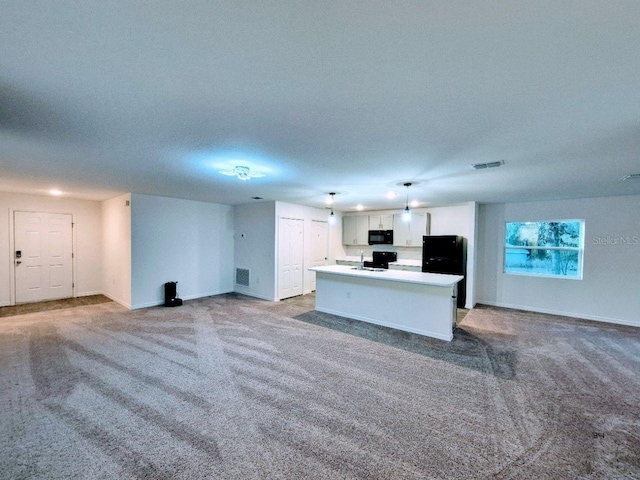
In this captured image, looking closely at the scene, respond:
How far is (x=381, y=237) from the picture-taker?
7.50 metres

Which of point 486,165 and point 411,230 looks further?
point 411,230

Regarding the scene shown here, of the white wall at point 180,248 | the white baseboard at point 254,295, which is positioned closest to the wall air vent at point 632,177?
the white baseboard at point 254,295

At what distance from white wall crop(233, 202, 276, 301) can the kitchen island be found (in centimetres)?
143

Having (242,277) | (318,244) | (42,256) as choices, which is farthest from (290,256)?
(42,256)

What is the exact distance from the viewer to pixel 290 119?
80.4 inches

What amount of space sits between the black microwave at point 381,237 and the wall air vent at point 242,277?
3.55 meters

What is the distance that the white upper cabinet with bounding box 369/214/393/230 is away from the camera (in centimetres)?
750

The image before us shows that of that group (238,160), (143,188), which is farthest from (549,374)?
(143,188)

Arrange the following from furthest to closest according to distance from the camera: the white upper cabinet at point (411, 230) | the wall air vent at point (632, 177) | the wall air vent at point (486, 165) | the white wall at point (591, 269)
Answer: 1. the white upper cabinet at point (411, 230)
2. the white wall at point (591, 269)
3. the wall air vent at point (632, 177)
4. the wall air vent at point (486, 165)

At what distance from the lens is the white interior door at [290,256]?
21.3 feet

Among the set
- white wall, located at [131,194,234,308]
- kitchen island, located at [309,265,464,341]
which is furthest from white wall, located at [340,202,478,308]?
white wall, located at [131,194,234,308]

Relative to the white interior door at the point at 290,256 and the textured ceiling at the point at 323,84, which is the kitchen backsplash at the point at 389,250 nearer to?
the white interior door at the point at 290,256

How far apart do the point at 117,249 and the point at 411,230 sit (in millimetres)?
7042

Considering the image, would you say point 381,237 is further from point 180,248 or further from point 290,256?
point 180,248
